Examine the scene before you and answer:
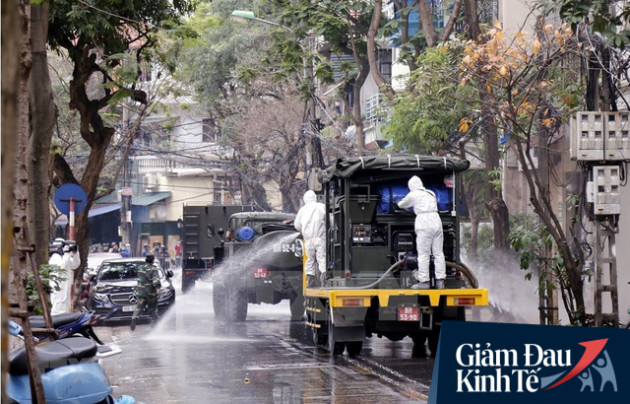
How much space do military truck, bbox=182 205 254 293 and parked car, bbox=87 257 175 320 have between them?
6.10 m

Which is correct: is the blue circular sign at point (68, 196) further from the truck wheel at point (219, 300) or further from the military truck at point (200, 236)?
the military truck at point (200, 236)

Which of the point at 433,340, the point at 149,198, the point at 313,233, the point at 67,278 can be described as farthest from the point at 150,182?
the point at 433,340

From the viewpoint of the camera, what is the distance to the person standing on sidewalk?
871 inches

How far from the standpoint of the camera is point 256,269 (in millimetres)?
22484

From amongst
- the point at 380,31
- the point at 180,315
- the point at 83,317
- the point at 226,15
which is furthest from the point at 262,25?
the point at 83,317

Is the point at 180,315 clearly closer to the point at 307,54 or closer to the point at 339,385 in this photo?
the point at 307,54

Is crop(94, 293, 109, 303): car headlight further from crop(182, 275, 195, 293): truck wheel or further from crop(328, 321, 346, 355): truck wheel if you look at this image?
crop(328, 321, 346, 355): truck wheel

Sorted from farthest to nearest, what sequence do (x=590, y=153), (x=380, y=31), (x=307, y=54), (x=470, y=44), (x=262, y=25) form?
(x=262, y=25)
(x=380, y=31)
(x=307, y=54)
(x=470, y=44)
(x=590, y=153)

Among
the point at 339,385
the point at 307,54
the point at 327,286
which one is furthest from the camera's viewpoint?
the point at 307,54

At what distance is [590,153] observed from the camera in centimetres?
1415

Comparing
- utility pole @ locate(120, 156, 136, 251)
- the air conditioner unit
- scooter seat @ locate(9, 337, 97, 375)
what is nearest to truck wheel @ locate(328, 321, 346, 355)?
scooter seat @ locate(9, 337, 97, 375)

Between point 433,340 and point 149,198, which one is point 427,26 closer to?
point 433,340

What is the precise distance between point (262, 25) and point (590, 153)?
28944 millimetres

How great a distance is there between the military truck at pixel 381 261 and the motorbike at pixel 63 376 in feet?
25.1
